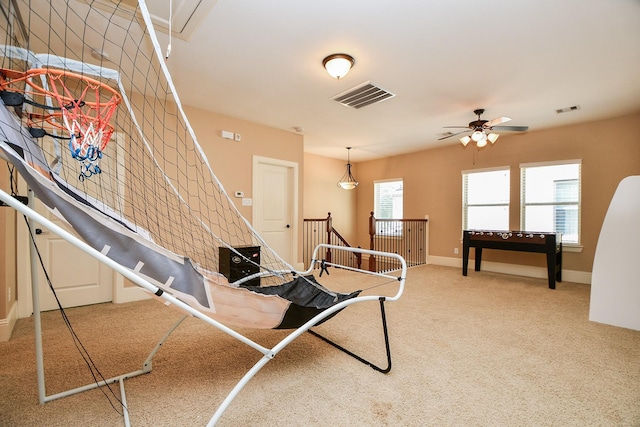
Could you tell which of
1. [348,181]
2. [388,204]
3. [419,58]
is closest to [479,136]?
[419,58]

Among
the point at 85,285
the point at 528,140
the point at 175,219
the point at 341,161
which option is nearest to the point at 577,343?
the point at 528,140

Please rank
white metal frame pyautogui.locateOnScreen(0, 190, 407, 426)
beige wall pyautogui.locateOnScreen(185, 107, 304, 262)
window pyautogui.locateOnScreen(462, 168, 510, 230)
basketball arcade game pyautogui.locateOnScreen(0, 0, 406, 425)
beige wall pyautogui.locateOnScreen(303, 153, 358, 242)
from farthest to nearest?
beige wall pyautogui.locateOnScreen(303, 153, 358, 242) → window pyautogui.locateOnScreen(462, 168, 510, 230) → beige wall pyautogui.locateOnScreen(185, 107, 304, 262) → basketball arcade game pyautogui.locateOnScreen(0, 0, 406, 425) → white metal frame pyautogui.locateOnScreen(0, 190, 407, 426)

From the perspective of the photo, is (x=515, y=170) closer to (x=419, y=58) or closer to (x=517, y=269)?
(x=517, y=269)

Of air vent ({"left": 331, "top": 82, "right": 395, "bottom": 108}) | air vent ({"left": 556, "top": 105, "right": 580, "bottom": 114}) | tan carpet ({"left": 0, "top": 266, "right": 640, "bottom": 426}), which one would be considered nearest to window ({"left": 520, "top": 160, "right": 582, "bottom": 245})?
air vent ({"left": 556, "top": 105, "right": 580, "bottom": 114})

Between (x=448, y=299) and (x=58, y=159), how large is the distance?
3.86 metres

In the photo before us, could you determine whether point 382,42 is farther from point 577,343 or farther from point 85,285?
point 85,285

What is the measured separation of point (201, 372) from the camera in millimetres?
1830

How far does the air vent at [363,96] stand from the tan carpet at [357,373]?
98.0 inches

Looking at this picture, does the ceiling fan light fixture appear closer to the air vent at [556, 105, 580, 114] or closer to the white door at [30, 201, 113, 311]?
the air vent at [556, 105, 580, 114]

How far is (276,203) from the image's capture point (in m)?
4.85

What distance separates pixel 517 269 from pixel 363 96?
408cm

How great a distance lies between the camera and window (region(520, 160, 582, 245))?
4.53 m

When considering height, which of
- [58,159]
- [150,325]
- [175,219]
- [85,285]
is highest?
[58,159]

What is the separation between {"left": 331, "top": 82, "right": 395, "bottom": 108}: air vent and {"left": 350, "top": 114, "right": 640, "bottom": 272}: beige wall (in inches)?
118
